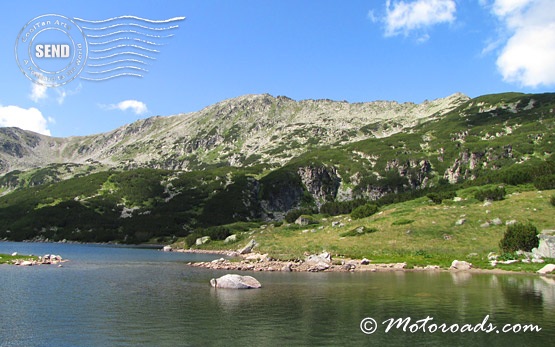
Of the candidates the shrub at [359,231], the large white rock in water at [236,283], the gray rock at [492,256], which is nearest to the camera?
the large white rock in water at [236,283]

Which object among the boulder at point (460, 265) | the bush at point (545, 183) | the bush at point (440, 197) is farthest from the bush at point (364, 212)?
the boulder at point (460, 265)

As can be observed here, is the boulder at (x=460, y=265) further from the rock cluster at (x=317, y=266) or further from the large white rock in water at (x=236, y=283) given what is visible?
the large white rock in water at (x=236, y=283)

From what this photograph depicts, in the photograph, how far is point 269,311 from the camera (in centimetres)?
3181

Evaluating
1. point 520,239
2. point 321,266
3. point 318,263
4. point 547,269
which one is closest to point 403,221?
point 520,239

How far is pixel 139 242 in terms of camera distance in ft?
656

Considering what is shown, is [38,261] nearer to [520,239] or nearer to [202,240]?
[202,240]

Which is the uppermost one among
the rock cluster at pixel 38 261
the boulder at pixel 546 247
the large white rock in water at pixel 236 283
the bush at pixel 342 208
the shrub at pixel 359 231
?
the bush at pixel 342 208

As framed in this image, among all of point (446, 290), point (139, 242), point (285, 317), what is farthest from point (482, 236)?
point (139, 242)

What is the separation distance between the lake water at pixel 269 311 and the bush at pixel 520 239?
15.8m

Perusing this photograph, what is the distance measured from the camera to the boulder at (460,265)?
64.2 meters

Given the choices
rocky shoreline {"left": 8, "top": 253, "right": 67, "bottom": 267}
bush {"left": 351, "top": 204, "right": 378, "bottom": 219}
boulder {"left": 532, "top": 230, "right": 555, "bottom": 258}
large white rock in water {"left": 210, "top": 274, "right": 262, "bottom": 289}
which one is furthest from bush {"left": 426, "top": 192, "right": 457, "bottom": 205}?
rocky shoreline {"left": 8, "top": 253, "right": 67, "bottom": 267}

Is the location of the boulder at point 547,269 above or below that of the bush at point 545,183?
below

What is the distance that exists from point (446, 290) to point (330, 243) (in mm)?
48924

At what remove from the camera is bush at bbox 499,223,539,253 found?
65.9 m
